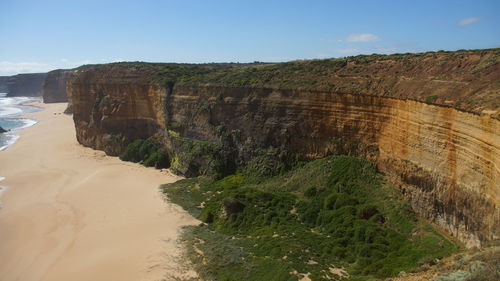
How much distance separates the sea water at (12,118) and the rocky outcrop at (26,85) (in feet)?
13.2

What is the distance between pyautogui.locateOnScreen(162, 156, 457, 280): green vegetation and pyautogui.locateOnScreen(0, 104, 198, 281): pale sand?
2.00 m

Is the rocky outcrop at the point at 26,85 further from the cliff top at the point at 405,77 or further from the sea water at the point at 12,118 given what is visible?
the cliff top at the point at 405,77

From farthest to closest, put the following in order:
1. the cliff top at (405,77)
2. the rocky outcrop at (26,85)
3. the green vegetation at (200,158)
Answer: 1. the rocky outcrop at (26,85)
2. the green vegetation at (200,158)
3. the cliff top at (405,77)

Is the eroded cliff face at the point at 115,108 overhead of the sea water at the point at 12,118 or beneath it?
overhead

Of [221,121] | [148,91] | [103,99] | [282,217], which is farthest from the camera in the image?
[103,99]

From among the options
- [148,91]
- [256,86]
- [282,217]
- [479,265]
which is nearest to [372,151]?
[282,217]

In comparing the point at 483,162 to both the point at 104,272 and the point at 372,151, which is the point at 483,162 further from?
the point at 104,272

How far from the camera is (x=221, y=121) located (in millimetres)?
30531

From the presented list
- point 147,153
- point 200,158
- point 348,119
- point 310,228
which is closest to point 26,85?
point 147,153

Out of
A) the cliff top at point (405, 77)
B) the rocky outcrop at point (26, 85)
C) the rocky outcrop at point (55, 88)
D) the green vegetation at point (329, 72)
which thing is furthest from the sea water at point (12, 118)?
the cliff top at point (405, 77)

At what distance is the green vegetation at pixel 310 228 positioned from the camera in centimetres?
1559

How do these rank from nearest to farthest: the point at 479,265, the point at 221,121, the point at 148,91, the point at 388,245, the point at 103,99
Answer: the point at 479,265
the point at 388,245
the point at 221,121
the point at 148,91
the point at 103,99

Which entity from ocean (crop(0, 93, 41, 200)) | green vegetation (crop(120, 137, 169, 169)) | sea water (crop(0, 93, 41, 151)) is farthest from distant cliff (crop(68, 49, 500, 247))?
sea water (crop(0, 93, 41, 151))

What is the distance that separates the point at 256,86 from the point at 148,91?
1346 cm
